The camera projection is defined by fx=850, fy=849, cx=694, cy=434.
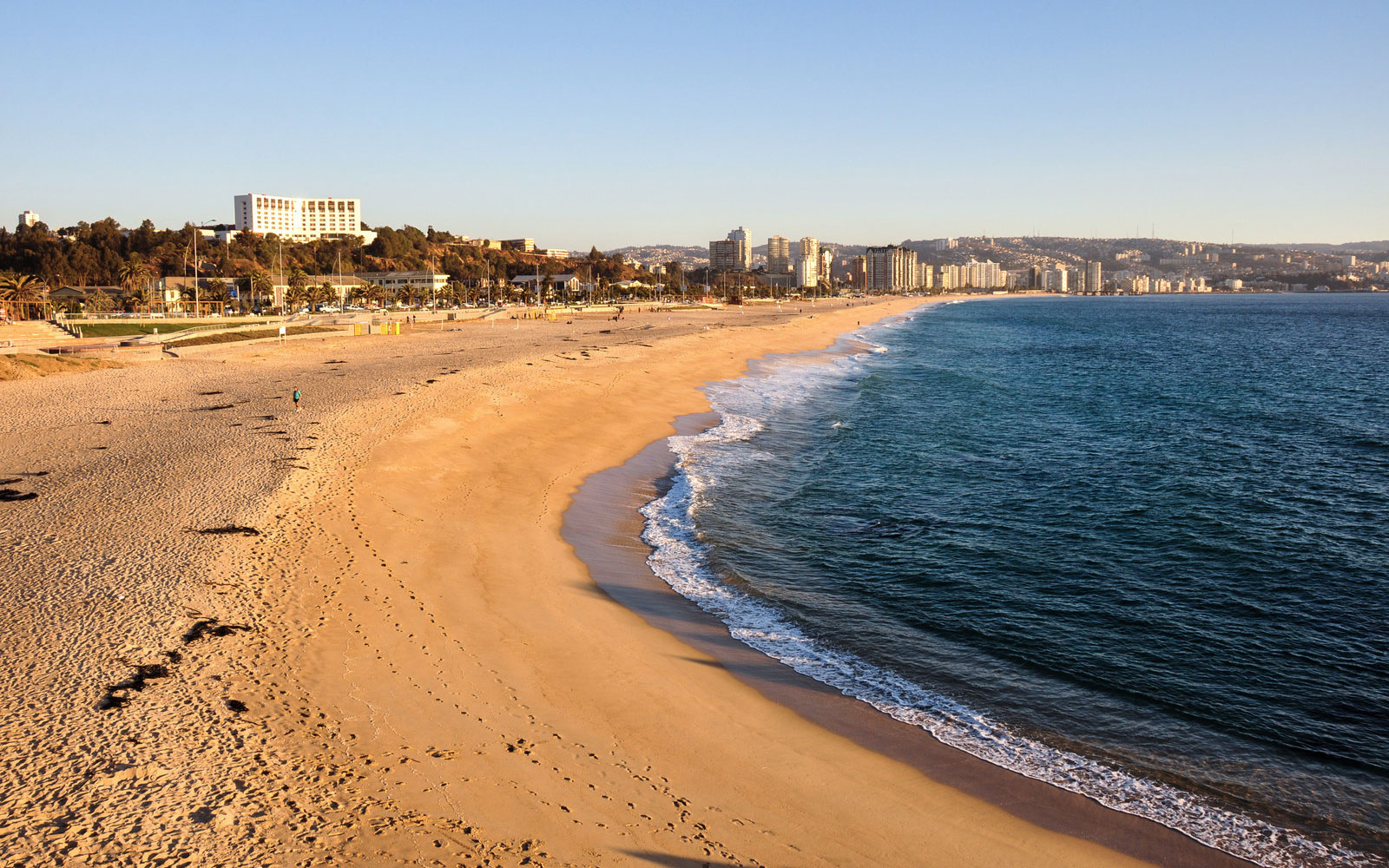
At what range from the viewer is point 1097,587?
47.4ft

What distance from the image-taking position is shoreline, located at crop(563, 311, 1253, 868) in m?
7.80

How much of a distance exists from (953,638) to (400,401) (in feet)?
64.9

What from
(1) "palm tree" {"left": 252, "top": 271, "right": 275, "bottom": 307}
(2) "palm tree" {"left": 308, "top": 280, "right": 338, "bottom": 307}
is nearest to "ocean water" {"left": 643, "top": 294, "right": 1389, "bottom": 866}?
(1) "palm tree" {"left": 252, "top": 271, "right": 275, "bottom": 307}

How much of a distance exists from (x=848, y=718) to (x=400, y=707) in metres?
5.03

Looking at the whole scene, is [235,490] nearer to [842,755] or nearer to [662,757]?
[662,757]

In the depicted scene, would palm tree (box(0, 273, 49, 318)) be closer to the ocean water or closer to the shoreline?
the ocean water

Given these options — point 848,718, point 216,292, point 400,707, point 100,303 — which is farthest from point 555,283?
point 400,707

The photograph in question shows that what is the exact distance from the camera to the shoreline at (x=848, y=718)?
7801 mm

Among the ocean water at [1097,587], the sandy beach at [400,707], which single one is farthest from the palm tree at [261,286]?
the sandy beach at [400,707]

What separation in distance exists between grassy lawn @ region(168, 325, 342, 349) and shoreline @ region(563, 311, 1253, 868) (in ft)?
120

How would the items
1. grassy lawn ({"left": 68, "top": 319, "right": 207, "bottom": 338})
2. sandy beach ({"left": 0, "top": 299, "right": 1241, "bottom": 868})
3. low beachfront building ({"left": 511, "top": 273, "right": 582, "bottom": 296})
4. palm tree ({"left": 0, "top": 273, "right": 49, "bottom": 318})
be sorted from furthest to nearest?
1. low beachfront building ({"left": 511, "top": 273, "right": 582, "bottom": 296})
2. palm tree ({"left": 0, "top": 273, "right": 49, "bottom": 318})
3. grassy lawn ({"left": 68, "top": 319, "right": 207, "bottom": 338})
4. sandy beach ({"left": 0, "top": 299, "right": 1241, "bottom": 868})

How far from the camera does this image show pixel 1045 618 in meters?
13.0

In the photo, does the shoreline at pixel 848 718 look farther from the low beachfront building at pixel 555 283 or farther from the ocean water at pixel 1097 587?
the low beachfront building at pixel 555 283

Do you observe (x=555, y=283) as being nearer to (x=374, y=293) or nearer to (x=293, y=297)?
(x=374, y=293)
